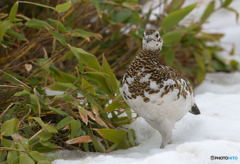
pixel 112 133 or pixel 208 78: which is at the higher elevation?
pixel 112 133

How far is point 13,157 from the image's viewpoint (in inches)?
87.6

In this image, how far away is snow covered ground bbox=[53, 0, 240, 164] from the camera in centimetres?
231

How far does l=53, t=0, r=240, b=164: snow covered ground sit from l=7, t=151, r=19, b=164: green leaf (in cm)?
21

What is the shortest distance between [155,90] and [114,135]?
13.9 inches

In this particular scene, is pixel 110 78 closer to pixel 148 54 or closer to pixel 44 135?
pixel 148 54

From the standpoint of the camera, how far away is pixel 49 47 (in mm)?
3402

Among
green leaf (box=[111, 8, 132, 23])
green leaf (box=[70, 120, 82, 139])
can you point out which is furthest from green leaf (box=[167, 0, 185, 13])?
green leaf (box=[70, 120, 82, 139])

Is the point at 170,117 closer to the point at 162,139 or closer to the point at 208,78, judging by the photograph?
the point at 162,139

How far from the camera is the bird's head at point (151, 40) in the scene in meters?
2.57

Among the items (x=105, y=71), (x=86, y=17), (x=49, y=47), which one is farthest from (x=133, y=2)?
(x=105, y=71)

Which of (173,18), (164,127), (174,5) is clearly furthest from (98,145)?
(174,5)

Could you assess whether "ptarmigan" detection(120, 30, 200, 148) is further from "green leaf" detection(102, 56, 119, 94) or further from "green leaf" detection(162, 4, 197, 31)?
"green leaf" detection(162, 4, 197, 31)

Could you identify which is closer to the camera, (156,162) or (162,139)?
(156,162)

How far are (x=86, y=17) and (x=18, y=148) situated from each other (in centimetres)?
168
